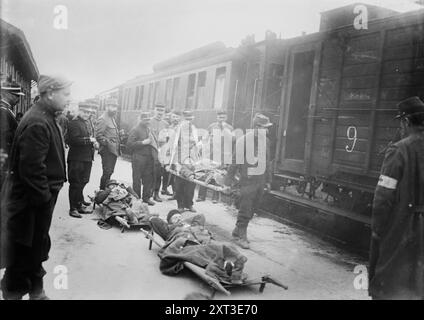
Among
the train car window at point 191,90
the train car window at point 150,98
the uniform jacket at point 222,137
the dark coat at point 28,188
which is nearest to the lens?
the dark coat at point 28,188

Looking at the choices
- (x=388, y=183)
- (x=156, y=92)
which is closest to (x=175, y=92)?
(x=156, y=92)

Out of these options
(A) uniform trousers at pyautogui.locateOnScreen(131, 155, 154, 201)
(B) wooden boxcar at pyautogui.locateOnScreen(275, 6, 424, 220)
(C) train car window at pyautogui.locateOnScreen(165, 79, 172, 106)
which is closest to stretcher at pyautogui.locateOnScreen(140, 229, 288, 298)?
(B) wooden boxcar at pyautogui.locateOnScreen(275, 6, 424, 220)

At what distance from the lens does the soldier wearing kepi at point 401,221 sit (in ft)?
10.7

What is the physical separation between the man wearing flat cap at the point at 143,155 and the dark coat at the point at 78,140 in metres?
1.29

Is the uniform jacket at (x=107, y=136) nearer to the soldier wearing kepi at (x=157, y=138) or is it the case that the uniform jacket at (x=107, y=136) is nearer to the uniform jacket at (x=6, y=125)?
the soldier wearing kepi at (x=157, y=138)

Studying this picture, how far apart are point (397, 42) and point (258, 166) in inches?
101

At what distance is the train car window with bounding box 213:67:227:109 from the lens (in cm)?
982

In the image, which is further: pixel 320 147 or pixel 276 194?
pixel 276 194

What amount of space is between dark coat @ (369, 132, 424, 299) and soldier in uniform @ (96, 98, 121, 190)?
5.49 m

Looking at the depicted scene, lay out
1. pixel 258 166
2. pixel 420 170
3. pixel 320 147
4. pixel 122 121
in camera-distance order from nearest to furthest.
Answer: pixel 420 170 < pixel 258 166 < pixel 320 147 < pixel 122 121

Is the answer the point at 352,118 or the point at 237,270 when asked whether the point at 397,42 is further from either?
the point at 237,270

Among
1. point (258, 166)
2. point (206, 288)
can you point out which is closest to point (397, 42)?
point (258, 166)

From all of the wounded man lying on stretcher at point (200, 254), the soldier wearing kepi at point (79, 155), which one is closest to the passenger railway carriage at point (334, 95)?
the wounded man lying on stretcher at point (200, 254)
